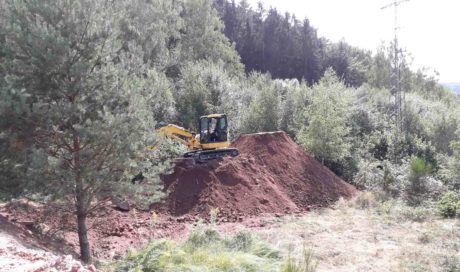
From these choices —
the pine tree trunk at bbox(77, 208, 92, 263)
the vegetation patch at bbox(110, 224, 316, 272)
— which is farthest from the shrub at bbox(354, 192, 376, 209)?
the pine tree trunk at bbox(77, 208, 92, 263)

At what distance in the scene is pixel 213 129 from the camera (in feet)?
48.0

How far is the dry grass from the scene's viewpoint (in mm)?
8867

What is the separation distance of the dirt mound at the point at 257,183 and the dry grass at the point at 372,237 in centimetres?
94

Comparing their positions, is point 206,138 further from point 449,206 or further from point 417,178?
point 417,178

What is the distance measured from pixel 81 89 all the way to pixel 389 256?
717 centimetres

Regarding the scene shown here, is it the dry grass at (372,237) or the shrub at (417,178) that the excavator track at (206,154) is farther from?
the shrub at (417,178)

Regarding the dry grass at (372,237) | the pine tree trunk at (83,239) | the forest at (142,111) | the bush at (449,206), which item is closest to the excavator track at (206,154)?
the forest at (142,111)

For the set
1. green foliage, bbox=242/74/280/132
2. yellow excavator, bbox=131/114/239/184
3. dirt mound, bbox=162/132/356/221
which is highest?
green foliage, bbox=242/74/280/132

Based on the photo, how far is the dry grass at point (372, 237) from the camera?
8867mm

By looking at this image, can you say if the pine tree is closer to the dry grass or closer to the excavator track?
the dry grass

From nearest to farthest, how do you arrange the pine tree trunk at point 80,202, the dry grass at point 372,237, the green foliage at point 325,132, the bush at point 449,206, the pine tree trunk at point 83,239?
the pine tree trunk at point 80,202
the pine tree trunk at point 83,239
the dry grass at point 372,237
the bush at point 449,206
the green foliage at point 325,132

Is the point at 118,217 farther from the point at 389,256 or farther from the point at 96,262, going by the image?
the point at 389,256

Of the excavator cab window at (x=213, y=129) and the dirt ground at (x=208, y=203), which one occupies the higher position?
the excavator cab window at (x=213, y=129)

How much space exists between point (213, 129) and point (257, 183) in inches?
91.1
